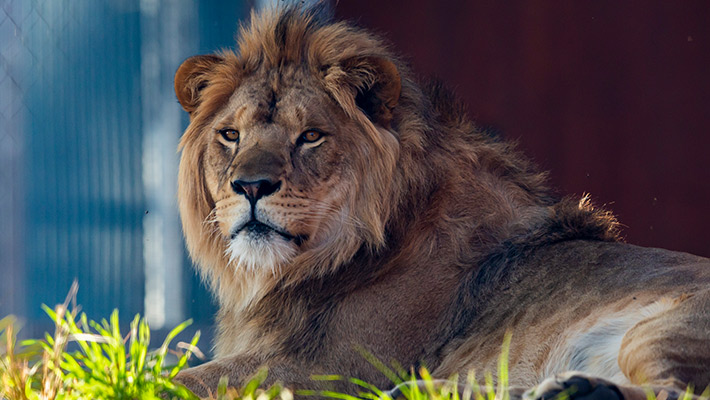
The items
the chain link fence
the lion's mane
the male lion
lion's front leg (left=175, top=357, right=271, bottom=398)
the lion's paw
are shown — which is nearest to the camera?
the lion's paw

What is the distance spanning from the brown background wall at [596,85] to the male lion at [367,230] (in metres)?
1.64

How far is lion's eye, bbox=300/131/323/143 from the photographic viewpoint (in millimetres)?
3479

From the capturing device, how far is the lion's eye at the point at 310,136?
348cm

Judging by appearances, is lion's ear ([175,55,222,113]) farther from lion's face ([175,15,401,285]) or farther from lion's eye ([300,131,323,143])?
lion's eye ([300,131,323,143])

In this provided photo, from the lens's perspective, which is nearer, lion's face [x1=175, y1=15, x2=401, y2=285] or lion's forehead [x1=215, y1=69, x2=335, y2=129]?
lion's face [x1=175, y1=15, x2=401, y2=285]

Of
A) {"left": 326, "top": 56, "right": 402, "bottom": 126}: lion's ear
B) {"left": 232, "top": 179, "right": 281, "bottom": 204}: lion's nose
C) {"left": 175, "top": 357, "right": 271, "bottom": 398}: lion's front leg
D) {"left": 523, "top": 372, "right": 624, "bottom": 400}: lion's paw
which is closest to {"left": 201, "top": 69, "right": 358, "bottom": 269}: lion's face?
{"left": 232, "top": 179, "right": 281, "bottom": 204}: lion's nose

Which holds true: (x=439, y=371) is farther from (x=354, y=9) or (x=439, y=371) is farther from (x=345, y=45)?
(x=354, y=9)

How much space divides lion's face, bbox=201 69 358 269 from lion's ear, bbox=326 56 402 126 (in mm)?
123

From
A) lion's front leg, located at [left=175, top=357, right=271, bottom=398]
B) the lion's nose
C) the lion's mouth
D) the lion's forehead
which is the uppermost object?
the lion's forehead

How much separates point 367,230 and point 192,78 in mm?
1143

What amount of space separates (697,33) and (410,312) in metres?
3.12

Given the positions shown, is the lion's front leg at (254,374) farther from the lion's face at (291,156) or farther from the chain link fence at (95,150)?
the chain link fence at (95,150)

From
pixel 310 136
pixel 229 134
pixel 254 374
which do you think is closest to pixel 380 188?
pixel 310 136

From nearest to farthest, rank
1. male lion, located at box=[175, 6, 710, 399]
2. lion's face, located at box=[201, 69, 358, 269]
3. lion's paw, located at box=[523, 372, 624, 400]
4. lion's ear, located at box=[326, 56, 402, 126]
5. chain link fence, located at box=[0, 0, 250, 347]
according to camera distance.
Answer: lion's paw, located at box=[523, 372, 624, 400], male lion, located at box=[175, 6, 710, 399], lion's face, located at box=[201, 69, 358, 269], lion's ear, located at box=[326, 56, 402, 126], chain link fence, located at box=[0, 0, 250, 347]
